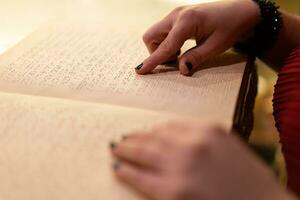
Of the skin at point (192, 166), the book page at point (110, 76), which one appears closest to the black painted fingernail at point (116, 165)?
the skin at point (192, 166)

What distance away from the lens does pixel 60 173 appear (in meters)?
0.43

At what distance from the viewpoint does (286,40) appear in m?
0.71

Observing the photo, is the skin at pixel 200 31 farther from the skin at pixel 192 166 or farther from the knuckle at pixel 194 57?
the skin at pixel 192 166

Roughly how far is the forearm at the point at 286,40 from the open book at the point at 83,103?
0.23ft

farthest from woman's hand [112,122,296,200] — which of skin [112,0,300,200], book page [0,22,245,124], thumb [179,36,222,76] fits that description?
thumb [179,36,222,76]

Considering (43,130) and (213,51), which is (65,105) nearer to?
(43,130)

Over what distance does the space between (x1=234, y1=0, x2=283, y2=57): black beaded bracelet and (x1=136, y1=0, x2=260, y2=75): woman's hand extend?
0.02m

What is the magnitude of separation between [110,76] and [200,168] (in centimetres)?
32

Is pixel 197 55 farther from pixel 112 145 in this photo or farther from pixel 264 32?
pixel 112 145

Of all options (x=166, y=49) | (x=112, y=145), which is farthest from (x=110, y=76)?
(x=112, y=145)

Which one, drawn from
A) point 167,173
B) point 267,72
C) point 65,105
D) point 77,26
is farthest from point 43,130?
point 267,72

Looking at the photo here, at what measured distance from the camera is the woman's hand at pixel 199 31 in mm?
634

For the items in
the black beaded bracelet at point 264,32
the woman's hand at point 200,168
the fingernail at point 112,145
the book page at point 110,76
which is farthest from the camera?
the black beaded bracelet at point 264,32

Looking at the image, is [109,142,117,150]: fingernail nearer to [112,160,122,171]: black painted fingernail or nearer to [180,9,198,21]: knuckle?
[112,160,122,171]: black painted fingernail
